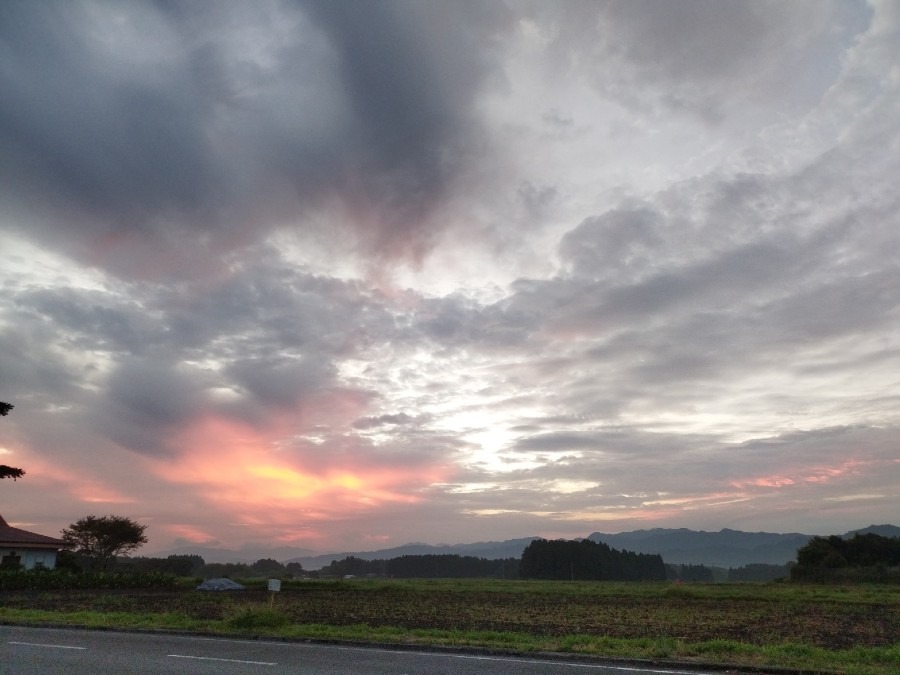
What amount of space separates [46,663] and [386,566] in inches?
6748

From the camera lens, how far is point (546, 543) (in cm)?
14888

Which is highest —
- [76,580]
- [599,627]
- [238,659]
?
[76,580]

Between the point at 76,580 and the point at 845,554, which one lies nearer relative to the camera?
the point at 76,580

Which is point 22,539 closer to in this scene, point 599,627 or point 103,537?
point 103,537

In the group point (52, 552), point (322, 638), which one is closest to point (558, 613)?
point (322, 638)

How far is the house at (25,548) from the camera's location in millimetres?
49812

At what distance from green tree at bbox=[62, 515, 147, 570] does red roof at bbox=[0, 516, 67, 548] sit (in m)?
11.9

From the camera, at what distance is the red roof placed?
166ft

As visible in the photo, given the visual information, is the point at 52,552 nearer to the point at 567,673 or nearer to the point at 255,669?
the point at 255,669

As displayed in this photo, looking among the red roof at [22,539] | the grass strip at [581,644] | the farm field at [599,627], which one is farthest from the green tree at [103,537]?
the grass strip at [581,644]

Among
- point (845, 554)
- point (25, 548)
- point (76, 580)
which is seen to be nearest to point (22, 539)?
point (25, 548)

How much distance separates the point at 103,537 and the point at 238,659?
224ft

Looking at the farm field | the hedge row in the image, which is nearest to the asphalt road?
the farm field

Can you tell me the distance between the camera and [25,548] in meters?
52.1
